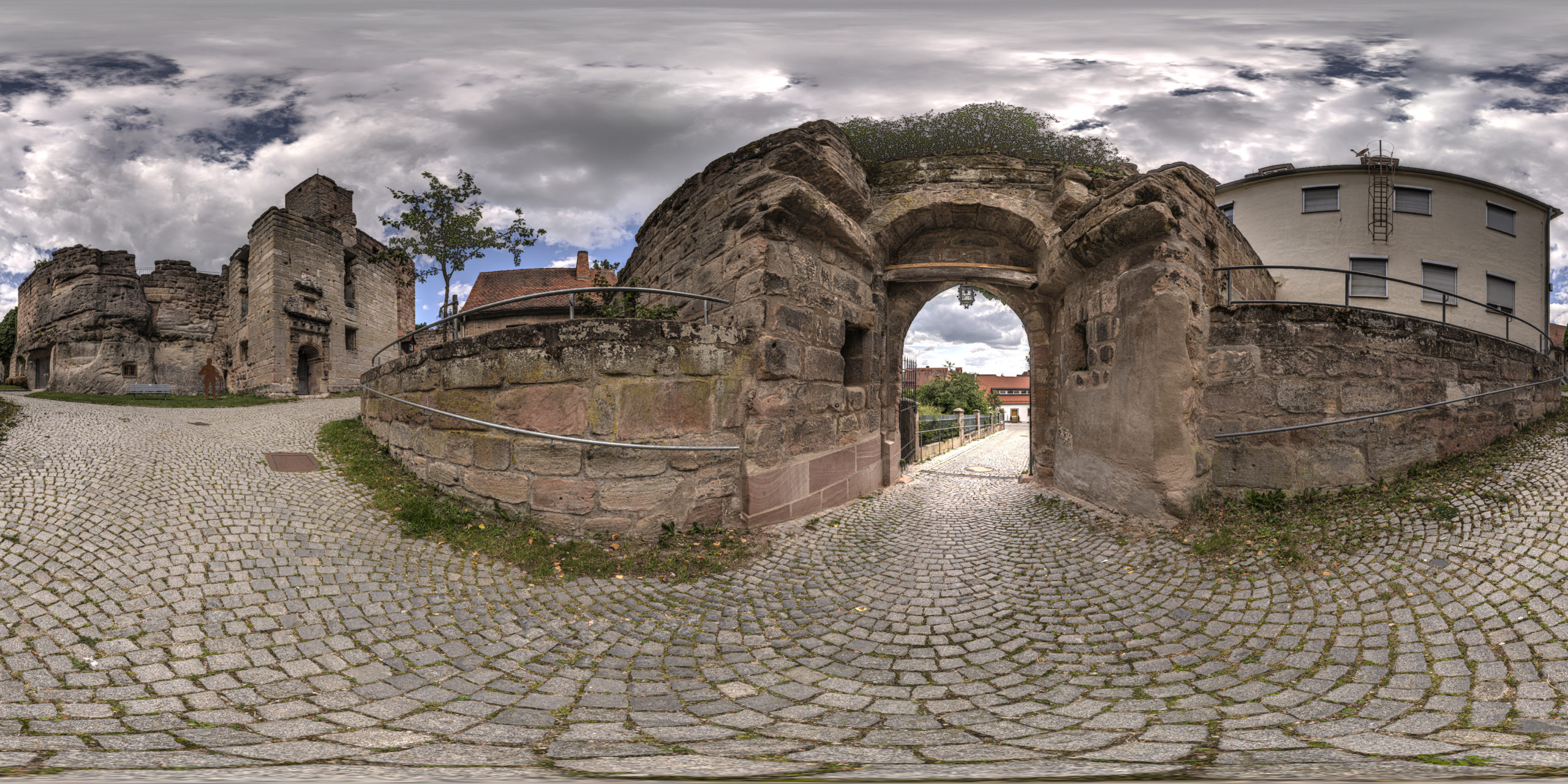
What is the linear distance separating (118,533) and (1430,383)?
1039cm

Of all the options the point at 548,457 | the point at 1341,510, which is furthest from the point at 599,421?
the point at 1341,510

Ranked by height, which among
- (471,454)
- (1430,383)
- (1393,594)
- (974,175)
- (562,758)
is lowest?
(562,758)

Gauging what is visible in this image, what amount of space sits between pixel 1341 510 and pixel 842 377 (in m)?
4.34

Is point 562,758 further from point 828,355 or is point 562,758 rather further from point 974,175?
point 974,175

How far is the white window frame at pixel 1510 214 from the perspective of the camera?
1625cm

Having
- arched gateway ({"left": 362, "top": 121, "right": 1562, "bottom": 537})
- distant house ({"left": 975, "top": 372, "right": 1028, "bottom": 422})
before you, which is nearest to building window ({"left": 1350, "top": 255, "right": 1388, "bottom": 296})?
arched gateway ({"left": 362, "top": 121, "right": 1562, "bottom": 537})

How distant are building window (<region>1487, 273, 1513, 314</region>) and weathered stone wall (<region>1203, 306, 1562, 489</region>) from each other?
1699 cm

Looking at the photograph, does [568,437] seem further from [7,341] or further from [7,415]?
[7,341]

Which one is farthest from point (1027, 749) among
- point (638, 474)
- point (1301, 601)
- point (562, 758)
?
point (638, 474)

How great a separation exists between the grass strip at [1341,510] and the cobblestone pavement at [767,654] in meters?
0.20

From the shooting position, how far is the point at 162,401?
1224cm

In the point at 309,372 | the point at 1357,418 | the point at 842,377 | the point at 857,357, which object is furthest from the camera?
the point at 309,372

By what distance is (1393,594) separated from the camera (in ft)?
11.0

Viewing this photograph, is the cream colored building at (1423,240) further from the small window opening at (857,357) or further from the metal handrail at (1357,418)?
the small window opening at (857,357)
